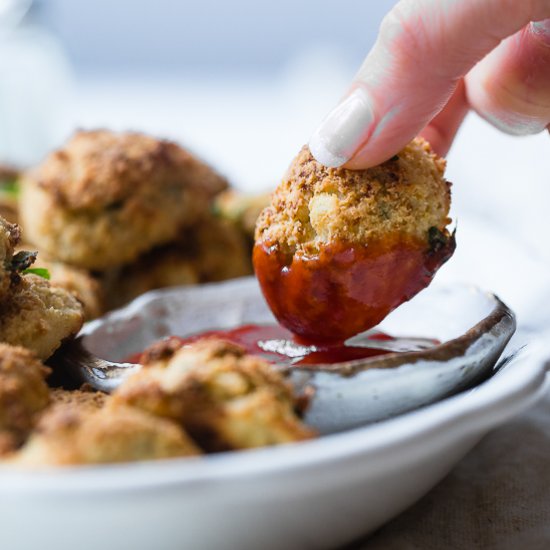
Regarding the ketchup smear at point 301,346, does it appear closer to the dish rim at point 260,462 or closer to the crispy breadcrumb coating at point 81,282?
the dish rim at point 260,462

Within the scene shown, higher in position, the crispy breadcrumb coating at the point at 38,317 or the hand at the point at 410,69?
the hand at the point at 410,69

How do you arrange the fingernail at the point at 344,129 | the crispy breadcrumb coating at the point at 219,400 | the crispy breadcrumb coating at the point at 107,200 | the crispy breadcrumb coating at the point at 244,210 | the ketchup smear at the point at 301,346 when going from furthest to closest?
the crispy breadcrumb coating at the point at 244,210 < the crispy breadcrumb coating at the point at 107,200 < the ketchup smear at the point at 301,346 < the fingernail at the point at 344,129 < the crispy breadcrumb coating at the point at 219,400

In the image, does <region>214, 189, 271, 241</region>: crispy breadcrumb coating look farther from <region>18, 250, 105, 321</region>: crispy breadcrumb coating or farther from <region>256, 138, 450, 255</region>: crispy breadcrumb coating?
<region>256, 138, 450, 255</region>: crispy breadcrumb coating

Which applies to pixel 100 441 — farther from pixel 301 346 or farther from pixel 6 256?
pixel 301 346

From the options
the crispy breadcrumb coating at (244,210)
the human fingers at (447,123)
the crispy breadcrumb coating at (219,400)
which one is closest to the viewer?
the crispy breadcrumb coating at (219,400)

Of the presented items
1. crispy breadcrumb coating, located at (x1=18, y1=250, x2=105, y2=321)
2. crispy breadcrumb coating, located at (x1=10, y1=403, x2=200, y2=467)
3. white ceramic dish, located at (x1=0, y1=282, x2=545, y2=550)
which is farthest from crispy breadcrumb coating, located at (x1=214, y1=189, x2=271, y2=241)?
crispy breadcrumb coating, located at (x1=10, y1=403, x2=200, y2=467)

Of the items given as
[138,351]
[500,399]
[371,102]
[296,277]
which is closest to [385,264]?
[296,277]

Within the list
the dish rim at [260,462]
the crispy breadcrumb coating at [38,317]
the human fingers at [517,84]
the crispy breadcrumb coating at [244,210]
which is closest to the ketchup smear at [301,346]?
A: the crispy breadcrumb coating at [38,317]
